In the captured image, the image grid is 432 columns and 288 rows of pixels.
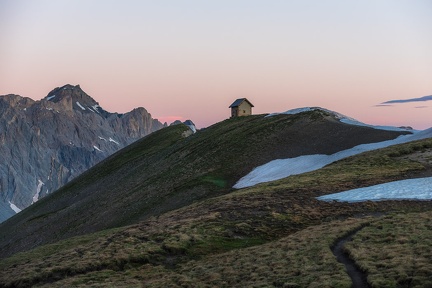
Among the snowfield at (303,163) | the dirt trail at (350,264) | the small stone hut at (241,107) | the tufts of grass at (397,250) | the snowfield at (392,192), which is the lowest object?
the dirt trail at (350,264)

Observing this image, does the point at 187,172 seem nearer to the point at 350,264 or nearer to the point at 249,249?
the point at 249,249

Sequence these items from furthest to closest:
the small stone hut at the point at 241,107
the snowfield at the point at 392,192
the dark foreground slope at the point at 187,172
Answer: the small stone hut at the point at 241,107 → the dark foreground slope at the point at 187,172 → the snowfield at the point at 392,192

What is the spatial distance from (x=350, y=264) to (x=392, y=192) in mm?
18973

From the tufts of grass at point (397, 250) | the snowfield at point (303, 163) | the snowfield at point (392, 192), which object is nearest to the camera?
the tufts of grass at point (397, 250)

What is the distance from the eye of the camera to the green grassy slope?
2314cm

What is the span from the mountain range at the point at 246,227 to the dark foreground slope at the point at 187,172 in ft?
1.16

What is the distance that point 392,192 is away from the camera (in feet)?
132

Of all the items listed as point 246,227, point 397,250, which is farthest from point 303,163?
point 397,250

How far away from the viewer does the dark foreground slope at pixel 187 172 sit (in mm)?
63562

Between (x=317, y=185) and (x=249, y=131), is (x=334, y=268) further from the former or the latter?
(x=249, y=131)

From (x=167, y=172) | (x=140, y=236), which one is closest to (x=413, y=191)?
(x=140, y=236)

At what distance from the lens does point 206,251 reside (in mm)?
30875

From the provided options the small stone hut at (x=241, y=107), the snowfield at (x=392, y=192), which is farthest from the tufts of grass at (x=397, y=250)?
the small stone hut at (x=241, y=107)

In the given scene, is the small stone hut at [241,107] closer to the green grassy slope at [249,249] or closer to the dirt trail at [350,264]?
the green grassy slope at [249,249]
